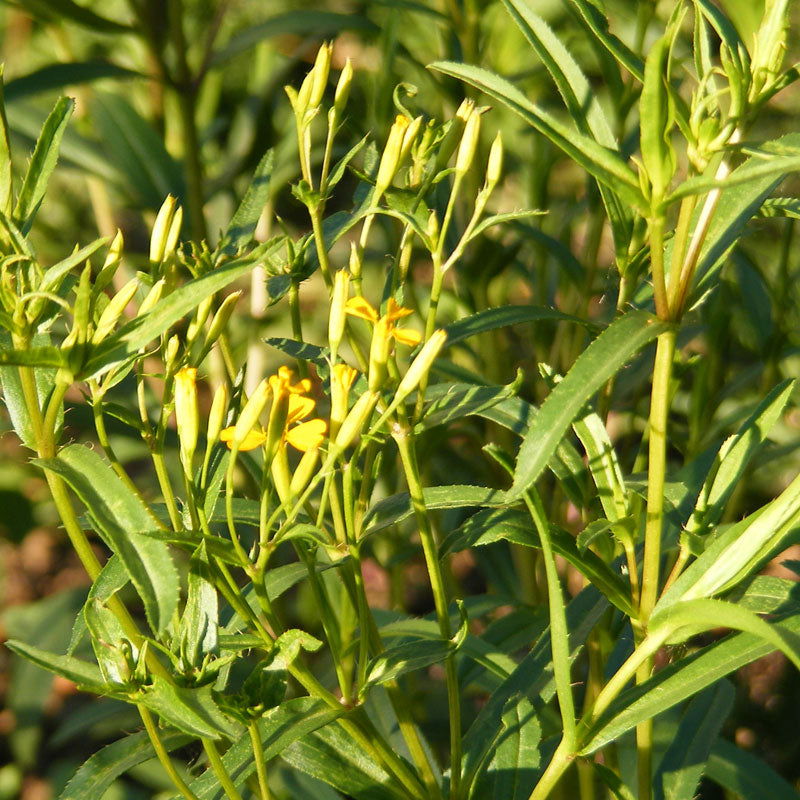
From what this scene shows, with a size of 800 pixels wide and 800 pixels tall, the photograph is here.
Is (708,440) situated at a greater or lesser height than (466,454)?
greater

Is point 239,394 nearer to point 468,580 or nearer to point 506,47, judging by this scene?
point 506,47

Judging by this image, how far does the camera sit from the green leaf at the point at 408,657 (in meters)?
0.66

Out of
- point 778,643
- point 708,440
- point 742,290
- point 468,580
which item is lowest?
point 468,580

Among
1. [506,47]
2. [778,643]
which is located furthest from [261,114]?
[778,643]

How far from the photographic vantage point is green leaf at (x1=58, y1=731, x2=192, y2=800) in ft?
2.32

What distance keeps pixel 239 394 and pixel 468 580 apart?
5.61 feet

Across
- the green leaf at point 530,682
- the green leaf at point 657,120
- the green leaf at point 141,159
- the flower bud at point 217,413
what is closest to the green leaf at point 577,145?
the green leaf at point 657,120

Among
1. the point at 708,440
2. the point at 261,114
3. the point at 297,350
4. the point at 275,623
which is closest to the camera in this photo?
the point at 275,623

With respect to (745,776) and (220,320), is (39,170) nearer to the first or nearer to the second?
(220,320)

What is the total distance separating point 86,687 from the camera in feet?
1.85

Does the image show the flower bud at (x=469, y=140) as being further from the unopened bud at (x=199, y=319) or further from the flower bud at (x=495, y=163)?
the unopened bud at (x=199, y=319)

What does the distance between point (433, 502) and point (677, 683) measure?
191 millimetres

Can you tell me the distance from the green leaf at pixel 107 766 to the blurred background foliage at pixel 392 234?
1.15 ft

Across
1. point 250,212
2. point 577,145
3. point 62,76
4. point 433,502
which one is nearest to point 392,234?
point 62,76
